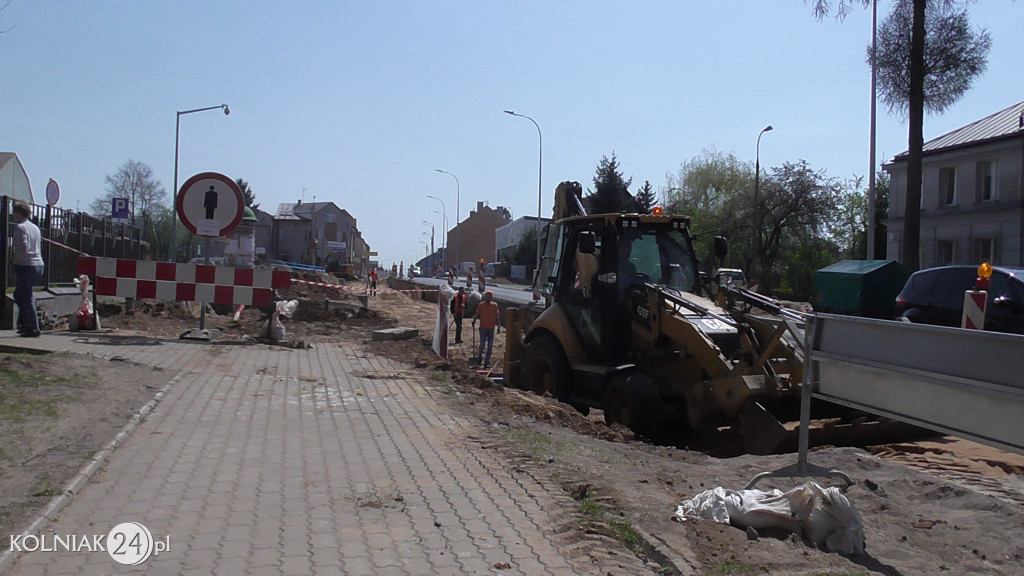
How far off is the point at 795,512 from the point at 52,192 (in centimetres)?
1522

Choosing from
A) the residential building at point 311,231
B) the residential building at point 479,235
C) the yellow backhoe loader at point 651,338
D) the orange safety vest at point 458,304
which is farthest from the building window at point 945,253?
the residential building at point 479,235

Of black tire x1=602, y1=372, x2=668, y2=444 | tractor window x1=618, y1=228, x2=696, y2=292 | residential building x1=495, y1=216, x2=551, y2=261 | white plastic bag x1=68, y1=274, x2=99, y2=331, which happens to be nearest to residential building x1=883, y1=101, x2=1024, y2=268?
tractor window x1=618, y1=228, x2=696, y2=292

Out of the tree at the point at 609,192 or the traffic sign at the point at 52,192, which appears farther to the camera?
the tree at the point at 609,192

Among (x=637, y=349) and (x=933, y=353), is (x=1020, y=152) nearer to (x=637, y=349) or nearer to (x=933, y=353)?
(x=637, y=349)

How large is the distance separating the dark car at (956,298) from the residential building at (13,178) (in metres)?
A: 32.4

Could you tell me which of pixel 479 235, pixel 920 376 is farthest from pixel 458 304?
pixel 479 235

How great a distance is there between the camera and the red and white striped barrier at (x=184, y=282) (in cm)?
1102

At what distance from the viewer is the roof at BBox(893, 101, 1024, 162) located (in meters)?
33.9

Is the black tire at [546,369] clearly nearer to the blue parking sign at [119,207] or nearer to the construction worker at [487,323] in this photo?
the construction worker at [487,323]

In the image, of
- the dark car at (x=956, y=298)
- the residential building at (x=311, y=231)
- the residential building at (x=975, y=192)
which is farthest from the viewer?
the residential building at (x=311, y=231)

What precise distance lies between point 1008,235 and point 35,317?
3582cm

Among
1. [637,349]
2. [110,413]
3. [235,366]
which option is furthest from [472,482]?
[235,366]

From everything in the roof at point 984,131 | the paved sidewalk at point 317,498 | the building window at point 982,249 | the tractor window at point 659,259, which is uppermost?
the roof at point 984,131

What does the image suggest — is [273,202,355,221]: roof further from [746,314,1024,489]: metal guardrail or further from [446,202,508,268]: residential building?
[746,314,1024,489]: metal guardrail
